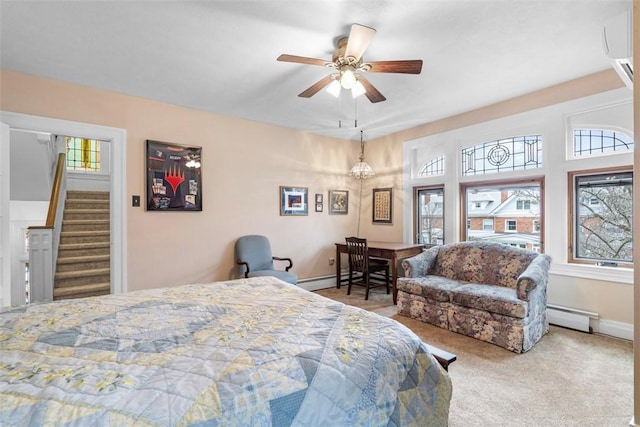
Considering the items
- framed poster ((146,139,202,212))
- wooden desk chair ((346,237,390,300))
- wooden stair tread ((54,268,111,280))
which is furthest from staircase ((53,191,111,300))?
wooden desk chair ((346,237,390,300))

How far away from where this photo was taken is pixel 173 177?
3.67 m

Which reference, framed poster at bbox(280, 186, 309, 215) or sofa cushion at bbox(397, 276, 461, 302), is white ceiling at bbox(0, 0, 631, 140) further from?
sofa cushion at bbox(397, 276, 461, 302)

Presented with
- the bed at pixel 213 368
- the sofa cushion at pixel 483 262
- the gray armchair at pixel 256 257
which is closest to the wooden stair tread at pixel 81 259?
the gray armchair at pixel 256 257

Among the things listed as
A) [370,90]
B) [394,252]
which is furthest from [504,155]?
[370,90]

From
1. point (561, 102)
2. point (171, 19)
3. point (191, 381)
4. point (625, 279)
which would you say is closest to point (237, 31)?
point (171, 19)

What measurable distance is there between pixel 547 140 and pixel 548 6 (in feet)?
6.01

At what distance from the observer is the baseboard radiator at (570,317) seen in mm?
3037

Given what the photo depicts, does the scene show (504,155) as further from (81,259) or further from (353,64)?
(81,259)

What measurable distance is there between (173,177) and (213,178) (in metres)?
0.50

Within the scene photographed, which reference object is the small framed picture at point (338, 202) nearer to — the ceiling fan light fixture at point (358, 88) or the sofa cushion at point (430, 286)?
the sofa cushion at point (430, 286)

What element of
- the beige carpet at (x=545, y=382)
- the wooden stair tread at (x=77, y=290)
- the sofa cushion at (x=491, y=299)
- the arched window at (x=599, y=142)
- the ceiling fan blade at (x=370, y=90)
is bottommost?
the beige carpet at (x=545, y=382)

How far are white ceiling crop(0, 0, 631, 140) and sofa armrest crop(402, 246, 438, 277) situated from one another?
6.41 feet

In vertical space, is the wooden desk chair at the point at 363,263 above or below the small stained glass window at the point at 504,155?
below

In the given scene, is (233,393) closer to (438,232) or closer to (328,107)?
(328,107)
